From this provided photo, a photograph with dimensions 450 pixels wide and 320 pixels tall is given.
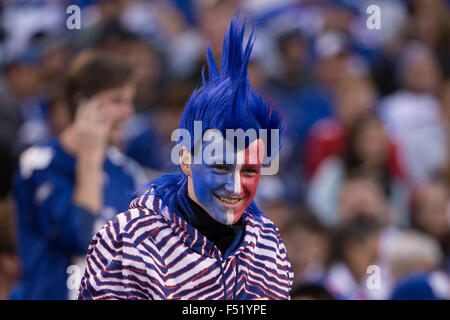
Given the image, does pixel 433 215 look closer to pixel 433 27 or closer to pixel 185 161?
pixel 433 27

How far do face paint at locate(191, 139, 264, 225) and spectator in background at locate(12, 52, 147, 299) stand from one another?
4.73 feet

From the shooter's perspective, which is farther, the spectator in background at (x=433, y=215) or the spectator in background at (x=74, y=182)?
the spectator in background at (x=433, y=215)

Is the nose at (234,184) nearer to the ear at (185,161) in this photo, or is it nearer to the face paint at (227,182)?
the face paint at (227,182)

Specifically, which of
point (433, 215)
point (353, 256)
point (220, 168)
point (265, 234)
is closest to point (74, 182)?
point (265, 234)

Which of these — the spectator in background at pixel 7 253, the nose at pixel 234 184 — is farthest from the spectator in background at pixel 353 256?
the nose at pixel 234 184

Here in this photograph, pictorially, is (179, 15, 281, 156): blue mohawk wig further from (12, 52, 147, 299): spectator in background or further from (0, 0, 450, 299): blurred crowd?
(0, 0, 450, 299): blurred crowd

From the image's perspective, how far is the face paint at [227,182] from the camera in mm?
2098

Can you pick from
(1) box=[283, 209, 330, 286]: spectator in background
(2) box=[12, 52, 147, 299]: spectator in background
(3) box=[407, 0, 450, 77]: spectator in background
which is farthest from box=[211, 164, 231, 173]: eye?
(3) box=[407, 0, 450, 77]: spectator in background

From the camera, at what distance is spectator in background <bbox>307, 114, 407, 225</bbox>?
16.1ft

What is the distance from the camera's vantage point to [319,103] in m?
5.18

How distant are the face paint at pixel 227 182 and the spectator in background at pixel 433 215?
3128mm
